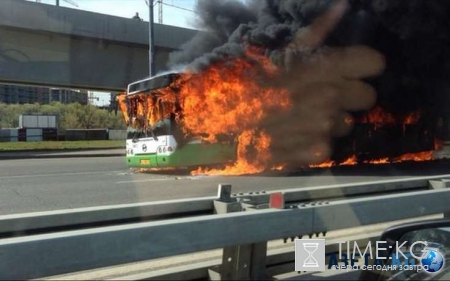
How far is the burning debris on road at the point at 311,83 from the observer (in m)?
13.3

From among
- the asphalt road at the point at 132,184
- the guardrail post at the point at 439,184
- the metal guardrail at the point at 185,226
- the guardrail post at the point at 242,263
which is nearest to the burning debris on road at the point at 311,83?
the asphalt road at the point at 132,184

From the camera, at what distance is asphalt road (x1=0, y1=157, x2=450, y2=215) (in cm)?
909

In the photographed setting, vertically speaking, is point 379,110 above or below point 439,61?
below

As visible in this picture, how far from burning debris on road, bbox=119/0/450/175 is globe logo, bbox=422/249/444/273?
10118 millimetres

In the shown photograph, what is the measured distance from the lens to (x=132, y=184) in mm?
11516

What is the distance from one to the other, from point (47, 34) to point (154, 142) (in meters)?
13.4

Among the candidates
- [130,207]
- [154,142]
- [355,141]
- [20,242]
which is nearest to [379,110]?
[355,141]


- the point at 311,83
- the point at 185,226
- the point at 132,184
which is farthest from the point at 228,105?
the point at 185,226

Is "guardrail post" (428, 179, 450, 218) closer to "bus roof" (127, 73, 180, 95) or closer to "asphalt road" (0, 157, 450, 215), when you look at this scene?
"asphalt road" (0, 157, 450, 215)

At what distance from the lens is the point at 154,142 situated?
516 inches

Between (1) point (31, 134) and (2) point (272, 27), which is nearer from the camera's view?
(2) point (272, 27)

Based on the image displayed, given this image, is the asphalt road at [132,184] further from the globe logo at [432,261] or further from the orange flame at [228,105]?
the globe logo at [432,261]

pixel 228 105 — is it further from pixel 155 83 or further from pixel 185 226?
pixel 185 226

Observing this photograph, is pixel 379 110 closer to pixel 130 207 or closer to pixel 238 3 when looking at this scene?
pixel 238 3
